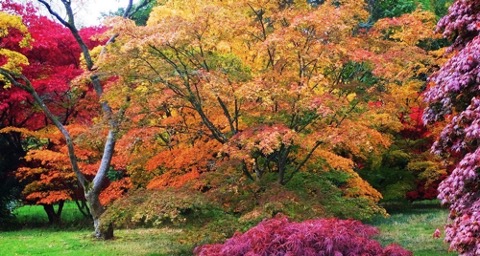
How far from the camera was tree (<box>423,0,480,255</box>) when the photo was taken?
429cm

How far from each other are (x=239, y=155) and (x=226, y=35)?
7.96 ft

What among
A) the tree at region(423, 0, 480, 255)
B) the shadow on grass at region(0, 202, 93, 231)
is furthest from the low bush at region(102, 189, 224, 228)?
the shadow on grass at region(0, 202, 93, 231)

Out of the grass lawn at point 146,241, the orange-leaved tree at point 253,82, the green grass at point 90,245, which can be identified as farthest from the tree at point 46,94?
the orange-leaved tree at point 253,82

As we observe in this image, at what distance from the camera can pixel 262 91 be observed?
8836 mm

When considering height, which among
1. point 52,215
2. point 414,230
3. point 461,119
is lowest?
point 414,230

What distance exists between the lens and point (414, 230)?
509 inches

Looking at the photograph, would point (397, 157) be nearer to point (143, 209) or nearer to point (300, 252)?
point (143, 209)

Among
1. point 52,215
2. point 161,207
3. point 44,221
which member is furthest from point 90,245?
point 44,221

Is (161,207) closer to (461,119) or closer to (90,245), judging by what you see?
(90,245)

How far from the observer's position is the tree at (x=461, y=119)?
169 inches

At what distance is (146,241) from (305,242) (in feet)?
25.7

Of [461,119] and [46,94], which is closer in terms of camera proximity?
[461,119]

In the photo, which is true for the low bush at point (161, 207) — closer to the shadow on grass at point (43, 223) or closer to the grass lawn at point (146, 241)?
the grass lawn at point (146, 241)

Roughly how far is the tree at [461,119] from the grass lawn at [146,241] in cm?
463
